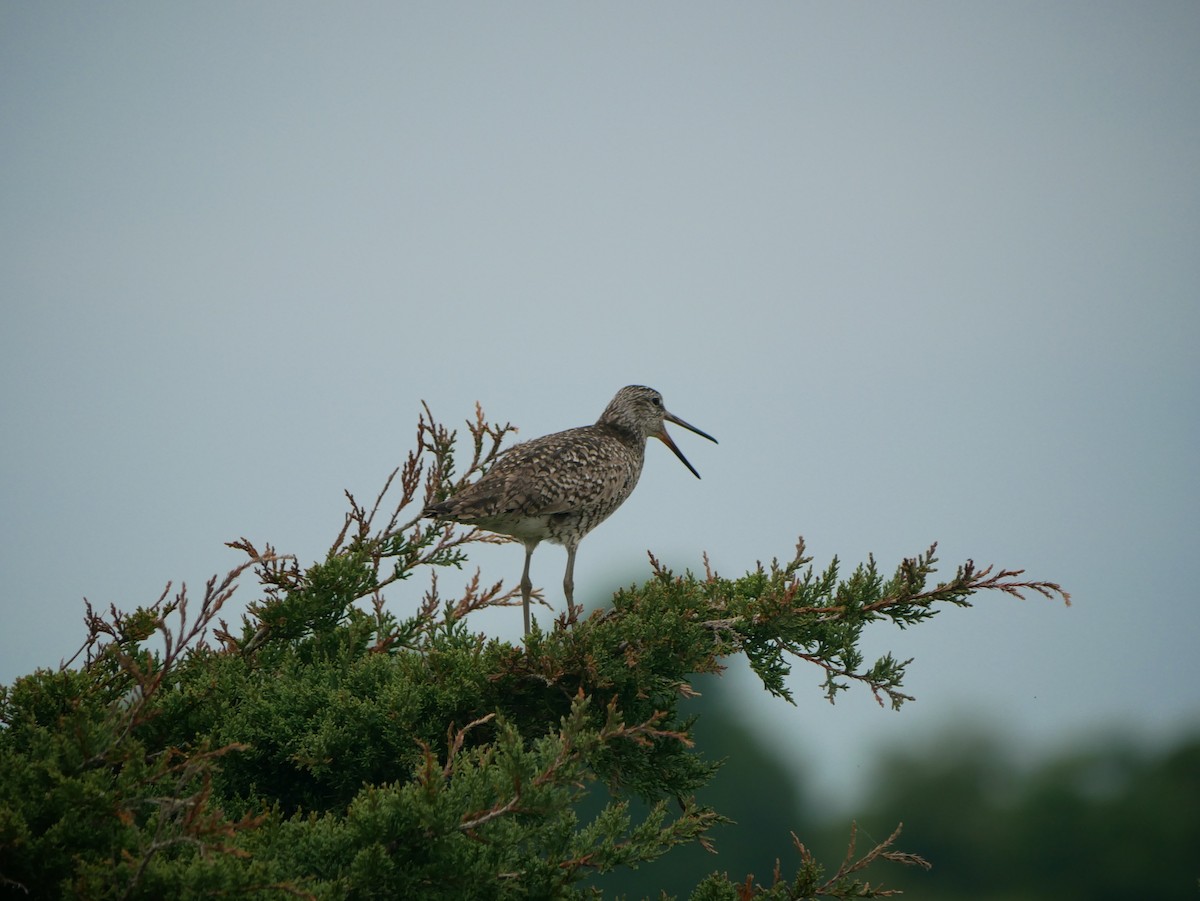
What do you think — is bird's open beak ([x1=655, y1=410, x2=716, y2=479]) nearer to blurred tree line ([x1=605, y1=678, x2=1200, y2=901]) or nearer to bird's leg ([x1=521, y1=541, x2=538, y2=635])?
bird's leg ([x1=521, y1=541, x2=538, y2=635])

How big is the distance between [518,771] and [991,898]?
4793 centimetres

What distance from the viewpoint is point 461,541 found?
7059 mm

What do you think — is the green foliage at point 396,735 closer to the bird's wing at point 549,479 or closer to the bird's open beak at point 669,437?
the bird's wing at point 549,479

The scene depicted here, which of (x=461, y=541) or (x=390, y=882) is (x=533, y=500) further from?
(x=390, y=882)

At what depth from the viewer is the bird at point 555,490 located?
27.5ft

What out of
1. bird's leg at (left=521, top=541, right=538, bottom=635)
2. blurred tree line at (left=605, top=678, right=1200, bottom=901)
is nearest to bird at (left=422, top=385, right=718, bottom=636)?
bird's leg at (left=521, top=541, right=538, bottom=635)

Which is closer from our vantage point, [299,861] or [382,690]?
[299,861]

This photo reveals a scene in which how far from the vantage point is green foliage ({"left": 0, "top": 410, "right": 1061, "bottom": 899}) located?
14.7 feet

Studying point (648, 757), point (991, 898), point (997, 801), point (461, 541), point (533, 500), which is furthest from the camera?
point (997, 801)

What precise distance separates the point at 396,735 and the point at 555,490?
3298 mm

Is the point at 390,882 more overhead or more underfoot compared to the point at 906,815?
more underfoot

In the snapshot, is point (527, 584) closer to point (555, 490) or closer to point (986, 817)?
point (555, 490)

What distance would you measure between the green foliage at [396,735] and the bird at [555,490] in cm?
75

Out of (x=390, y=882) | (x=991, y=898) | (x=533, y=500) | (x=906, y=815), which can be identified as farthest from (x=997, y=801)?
(x=390, y=882)
